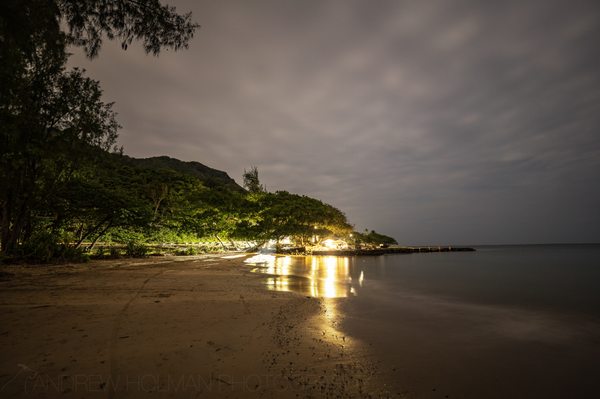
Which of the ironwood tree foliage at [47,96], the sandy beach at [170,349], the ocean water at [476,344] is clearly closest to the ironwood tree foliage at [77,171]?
the ironwood tree foliage at [47,96]

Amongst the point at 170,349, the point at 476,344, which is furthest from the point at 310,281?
the point at 170,349

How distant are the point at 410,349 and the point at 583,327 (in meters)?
8.29

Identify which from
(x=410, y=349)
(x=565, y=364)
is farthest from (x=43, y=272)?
(x=565, y=364)

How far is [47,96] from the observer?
12727 mm

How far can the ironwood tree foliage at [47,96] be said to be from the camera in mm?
5212

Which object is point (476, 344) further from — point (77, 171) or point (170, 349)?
point (77, 171)

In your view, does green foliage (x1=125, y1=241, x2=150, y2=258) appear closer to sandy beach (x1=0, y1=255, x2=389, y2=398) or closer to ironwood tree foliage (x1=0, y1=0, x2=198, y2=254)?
ironwood tree foliage (x1=0, y1=0, x2=198, y2=254)

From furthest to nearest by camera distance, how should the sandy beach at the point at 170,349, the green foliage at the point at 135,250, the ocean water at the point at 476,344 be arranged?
the green foliage at the point at 135,250 → the ocean water at the point at 476,344 → the sandy beach at the point at 170,349

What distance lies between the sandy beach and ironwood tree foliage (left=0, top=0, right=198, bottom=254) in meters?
5.36

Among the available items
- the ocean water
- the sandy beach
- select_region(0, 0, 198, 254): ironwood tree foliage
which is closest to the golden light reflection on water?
the ocean water

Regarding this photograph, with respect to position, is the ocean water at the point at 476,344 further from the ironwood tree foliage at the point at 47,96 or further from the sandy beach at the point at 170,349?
the ironwood tree foliage at the point at 47,96

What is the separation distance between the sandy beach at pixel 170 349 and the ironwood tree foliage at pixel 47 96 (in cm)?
536

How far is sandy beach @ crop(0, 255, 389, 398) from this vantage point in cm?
344

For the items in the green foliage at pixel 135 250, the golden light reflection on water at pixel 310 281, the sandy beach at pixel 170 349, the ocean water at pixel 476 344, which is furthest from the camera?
Answer: the green foliage at pixel 135 250
